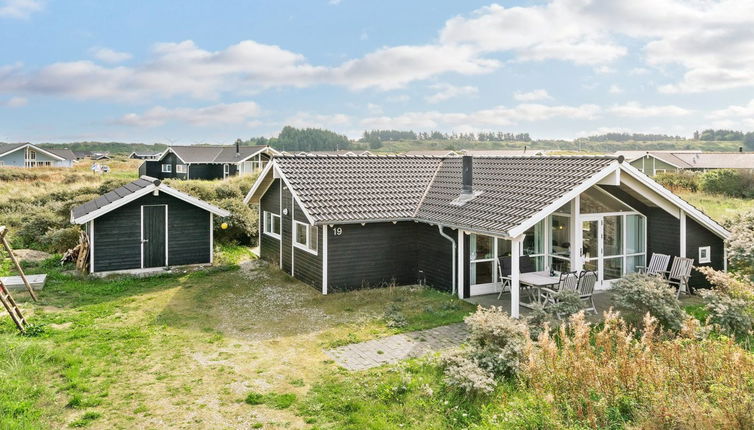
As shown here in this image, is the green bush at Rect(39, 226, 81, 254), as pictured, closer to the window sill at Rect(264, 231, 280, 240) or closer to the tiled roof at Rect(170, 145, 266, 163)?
the window sill at Rect(264, 231, 280, 240)

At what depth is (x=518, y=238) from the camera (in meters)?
10.7

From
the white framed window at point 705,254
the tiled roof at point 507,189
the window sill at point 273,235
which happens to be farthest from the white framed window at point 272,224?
the white framed window at point 705,254

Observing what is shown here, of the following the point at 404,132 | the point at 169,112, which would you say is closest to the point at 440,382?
the point at 169,112

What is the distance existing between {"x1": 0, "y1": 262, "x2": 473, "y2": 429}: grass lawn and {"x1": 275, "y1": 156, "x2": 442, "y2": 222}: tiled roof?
2.07 metres

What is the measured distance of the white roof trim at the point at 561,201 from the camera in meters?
10.6

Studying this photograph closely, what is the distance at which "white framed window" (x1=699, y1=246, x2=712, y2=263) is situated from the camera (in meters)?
13.3

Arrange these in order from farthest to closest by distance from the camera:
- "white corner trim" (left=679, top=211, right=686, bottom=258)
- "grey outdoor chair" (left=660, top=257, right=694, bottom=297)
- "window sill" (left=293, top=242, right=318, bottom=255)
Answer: "window sill" (left=293, top=242, right=318, bottom=255) → "white corner trim" (left=679, top=211, right=686, bottom=258) → "grey outdoor chair" (left=660, top=257, right=694, bottom=297)

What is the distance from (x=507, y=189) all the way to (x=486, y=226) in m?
2.18

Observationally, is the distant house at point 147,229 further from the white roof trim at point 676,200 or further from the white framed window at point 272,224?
the white roof trim at point 676,200

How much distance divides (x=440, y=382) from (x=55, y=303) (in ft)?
32.9

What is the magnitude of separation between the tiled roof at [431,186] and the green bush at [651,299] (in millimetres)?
2243

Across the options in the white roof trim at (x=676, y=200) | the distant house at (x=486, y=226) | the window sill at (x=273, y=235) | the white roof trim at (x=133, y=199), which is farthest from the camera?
the window sill at (x=273, y=235)

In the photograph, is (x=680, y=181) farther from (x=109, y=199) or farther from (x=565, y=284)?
(x=109, y=199)

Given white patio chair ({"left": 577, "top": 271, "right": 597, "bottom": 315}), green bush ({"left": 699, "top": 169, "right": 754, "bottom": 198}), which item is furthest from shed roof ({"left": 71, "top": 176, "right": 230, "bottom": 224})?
green bush ({"left": 699, "top": 169, "right": 754, "bottom": 198})
